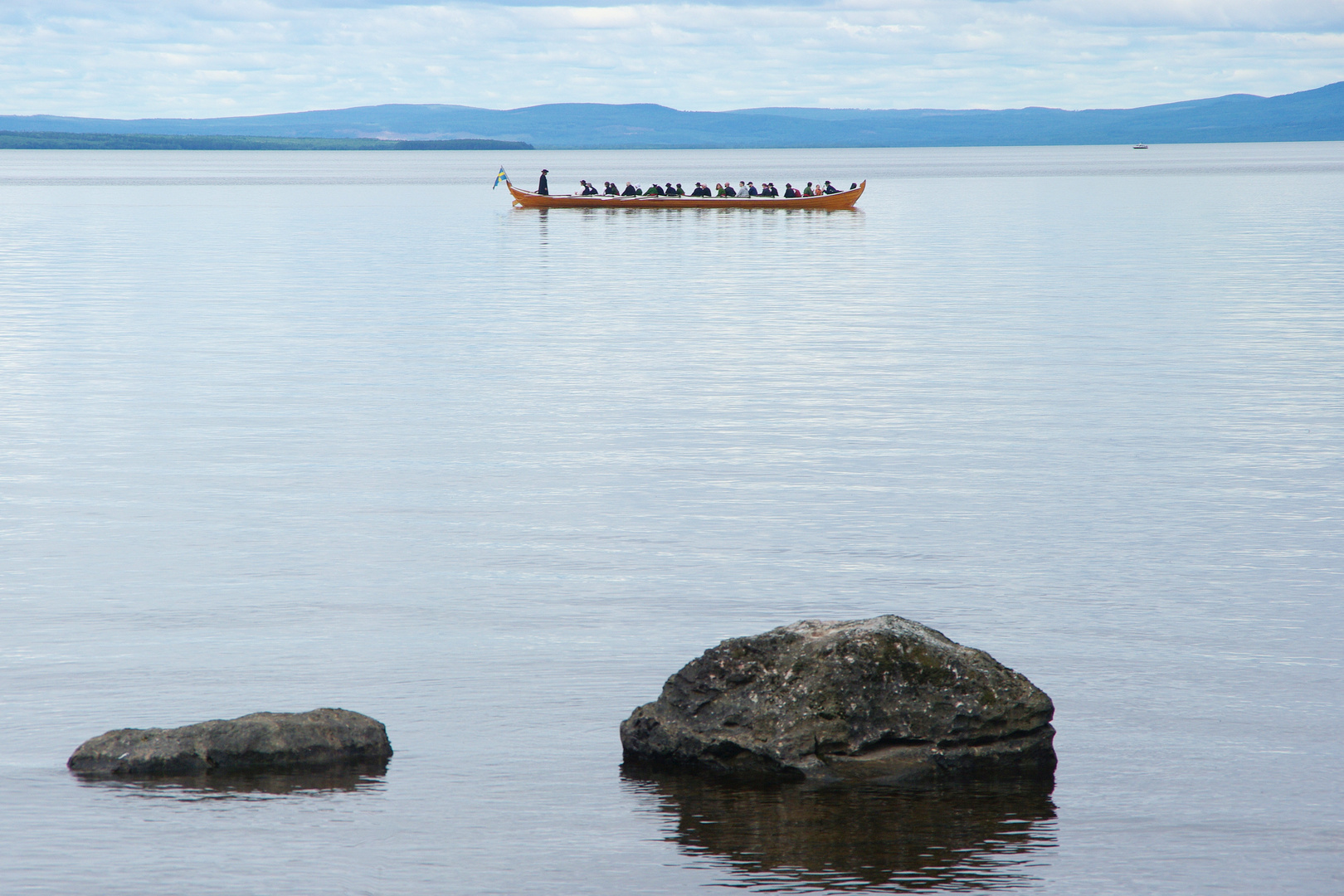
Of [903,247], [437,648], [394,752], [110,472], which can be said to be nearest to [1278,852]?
[394,752]

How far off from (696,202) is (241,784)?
67355 mm

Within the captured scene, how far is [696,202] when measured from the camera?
245 feet

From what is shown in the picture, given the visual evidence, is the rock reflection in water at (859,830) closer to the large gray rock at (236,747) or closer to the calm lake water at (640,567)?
the calm lake water at (640,567)

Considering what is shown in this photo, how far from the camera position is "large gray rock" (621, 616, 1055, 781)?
28.5 feet

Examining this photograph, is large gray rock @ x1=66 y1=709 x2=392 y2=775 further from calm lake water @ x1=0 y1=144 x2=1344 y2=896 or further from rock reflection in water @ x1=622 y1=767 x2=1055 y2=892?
rock reflection in water @ x1=622 y1=767 x2=1055 y2=892

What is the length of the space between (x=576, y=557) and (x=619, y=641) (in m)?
2.37

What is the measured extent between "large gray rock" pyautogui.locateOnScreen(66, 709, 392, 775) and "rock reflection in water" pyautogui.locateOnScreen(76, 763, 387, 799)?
54 mm

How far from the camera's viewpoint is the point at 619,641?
11.5 metres

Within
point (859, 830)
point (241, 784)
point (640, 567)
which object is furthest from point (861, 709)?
point (640, 567)

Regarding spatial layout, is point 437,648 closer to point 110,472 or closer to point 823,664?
point 823,664

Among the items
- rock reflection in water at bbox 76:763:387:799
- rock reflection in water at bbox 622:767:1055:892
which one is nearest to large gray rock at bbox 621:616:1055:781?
rock reflection in water at bbox 622:767:1055:892

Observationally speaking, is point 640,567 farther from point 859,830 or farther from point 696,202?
point 696,202

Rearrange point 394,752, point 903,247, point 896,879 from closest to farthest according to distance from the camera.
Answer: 1. point 896,879
2. point 394,752
3. point 903,247

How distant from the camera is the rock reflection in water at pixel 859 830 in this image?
756 centimetres
